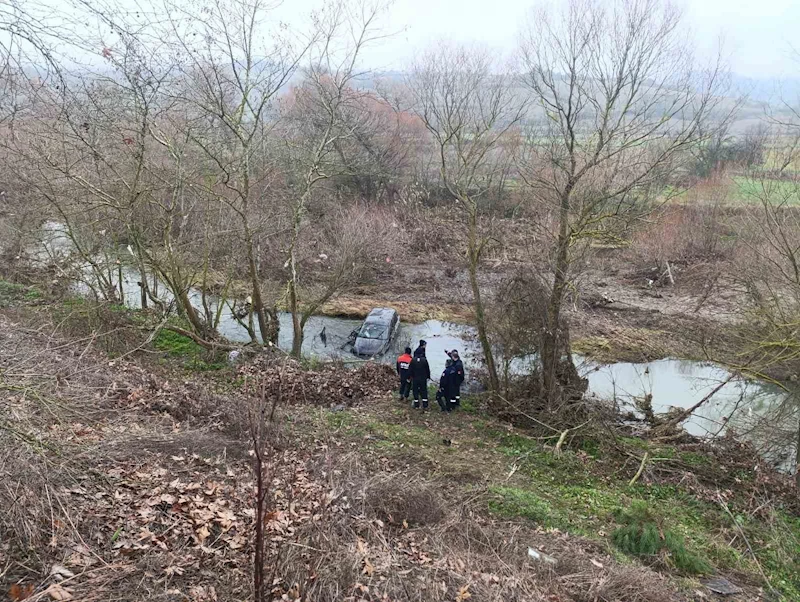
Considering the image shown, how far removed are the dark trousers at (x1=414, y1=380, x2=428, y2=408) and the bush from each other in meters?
5.60

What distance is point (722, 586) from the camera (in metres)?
7.17

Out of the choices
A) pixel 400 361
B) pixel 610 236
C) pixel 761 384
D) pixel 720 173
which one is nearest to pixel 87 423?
pixel 400 361

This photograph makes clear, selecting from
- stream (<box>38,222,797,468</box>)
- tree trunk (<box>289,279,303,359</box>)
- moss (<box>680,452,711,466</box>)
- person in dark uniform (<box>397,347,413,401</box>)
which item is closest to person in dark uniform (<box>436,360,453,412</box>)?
person in dark uniform (<box>397,347,413,401</box>)

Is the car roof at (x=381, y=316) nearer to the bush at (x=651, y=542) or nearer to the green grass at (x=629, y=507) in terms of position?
the green grass at (x=629, y=507)

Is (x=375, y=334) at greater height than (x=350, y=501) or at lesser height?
greater

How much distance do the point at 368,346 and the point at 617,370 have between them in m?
8.66

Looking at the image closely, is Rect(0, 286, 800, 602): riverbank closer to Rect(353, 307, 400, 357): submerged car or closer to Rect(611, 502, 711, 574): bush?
Rect(611, 502, 711, 574): bush

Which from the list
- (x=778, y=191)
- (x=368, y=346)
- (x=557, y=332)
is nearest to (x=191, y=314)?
(x=368, y=346)

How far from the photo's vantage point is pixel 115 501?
6059 millimetres

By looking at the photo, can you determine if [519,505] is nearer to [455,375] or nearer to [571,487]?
[571,487]

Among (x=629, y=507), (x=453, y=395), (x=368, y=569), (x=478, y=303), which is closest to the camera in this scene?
(x=368, y=569)

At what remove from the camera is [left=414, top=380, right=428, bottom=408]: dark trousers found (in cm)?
1277

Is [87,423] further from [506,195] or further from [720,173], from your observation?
[720,173]

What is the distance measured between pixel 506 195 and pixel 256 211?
12.3m
